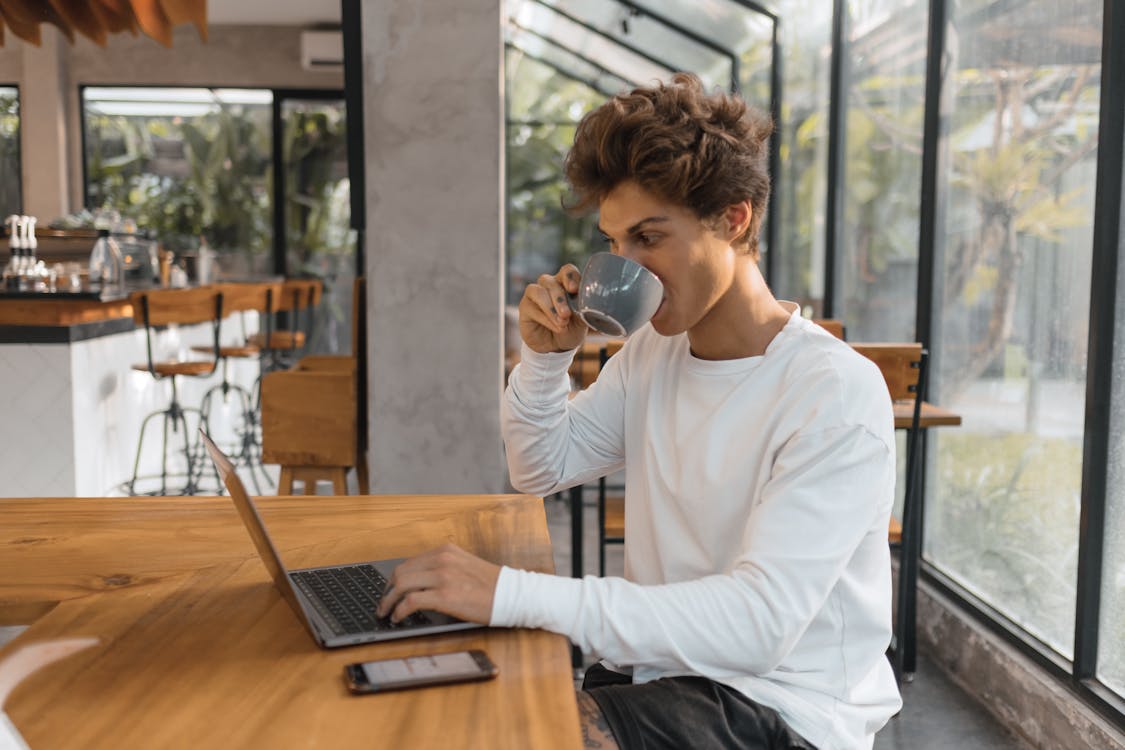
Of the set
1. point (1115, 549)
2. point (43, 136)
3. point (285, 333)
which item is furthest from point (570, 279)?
point (43, 136)

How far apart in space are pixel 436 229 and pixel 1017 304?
5.26 feet

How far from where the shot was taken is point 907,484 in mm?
3129

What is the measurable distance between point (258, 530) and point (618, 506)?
7.11 ft

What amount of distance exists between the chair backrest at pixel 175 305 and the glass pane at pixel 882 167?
8.80 ft

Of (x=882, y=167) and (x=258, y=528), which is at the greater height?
(x=882, y=167)

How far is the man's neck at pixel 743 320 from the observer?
149cm

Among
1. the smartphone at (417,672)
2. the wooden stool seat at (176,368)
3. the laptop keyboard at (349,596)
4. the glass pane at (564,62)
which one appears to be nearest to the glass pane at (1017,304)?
the laptop keyboard at (349,596)

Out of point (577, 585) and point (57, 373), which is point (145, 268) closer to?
point (57, 373)

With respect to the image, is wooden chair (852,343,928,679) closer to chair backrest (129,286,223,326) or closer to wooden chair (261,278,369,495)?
wooden chair (261,278,369,495)

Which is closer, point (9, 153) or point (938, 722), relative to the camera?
point (938, 722)

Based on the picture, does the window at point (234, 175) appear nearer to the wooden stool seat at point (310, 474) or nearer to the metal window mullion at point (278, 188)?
the metal window mullion at point (278, 188)

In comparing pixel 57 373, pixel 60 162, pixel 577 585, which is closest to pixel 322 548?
pixel 577 585

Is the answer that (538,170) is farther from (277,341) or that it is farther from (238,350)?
(238,350)

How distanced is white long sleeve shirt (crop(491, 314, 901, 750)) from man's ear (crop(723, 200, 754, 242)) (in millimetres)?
136
